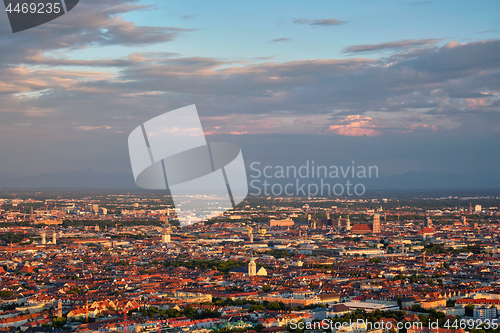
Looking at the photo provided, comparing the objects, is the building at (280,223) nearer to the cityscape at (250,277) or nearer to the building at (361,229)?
the cityscape at (250,277)

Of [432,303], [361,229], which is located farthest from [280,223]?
[432,303]

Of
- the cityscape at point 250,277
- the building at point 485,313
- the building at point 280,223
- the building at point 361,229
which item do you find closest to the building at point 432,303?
the cityscape at point 250,277

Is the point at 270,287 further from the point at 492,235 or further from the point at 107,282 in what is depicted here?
the point at 492,235

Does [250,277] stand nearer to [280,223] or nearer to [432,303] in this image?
[432,303]

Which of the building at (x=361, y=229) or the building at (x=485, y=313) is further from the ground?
the building at (x=485, y=313)

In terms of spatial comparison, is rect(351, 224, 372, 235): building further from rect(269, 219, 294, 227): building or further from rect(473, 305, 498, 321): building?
rect(473, 305, 498, 321): building

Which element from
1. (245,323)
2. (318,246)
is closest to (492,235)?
(318,246)

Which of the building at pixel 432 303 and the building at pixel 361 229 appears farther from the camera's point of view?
the building at pixel 361 229

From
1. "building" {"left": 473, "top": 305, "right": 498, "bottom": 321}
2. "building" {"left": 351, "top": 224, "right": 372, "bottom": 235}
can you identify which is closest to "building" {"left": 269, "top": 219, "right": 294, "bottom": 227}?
"building" {"left": 351, "top": 224, "right": 372, "bottom": 235}

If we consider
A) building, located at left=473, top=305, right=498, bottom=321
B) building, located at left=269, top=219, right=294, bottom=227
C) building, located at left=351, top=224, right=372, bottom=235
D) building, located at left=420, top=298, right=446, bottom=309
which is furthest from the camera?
building, located at left=269, top=219, right=294, bottom=227
